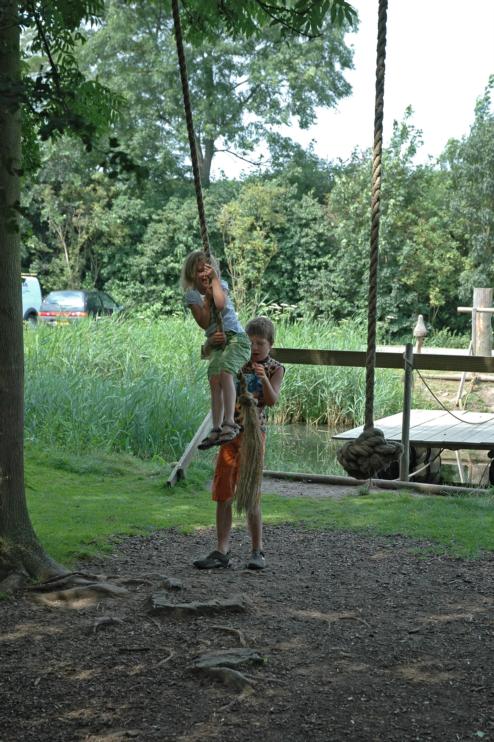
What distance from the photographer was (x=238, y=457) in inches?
188

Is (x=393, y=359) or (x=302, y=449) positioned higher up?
(x=393, y=359)

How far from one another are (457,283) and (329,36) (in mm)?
9145

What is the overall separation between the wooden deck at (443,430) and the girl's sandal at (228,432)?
5470mm

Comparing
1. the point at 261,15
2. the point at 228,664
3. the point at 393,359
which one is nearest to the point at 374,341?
the point at 228,664

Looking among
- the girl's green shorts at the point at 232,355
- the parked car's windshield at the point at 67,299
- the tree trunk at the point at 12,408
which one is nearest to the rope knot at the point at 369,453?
the girl's green shorts at the point at 232,355

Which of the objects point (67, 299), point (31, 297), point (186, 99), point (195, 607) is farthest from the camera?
point (31, 297)

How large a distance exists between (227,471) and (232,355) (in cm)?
58

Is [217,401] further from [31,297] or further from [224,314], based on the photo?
[31,297]

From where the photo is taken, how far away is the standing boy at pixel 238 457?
15.6ft

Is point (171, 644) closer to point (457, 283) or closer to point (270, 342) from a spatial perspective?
point (270, 342)

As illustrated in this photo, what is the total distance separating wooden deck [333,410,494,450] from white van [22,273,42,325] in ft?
45.2

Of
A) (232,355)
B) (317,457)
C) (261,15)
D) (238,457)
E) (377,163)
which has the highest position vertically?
(261,15)

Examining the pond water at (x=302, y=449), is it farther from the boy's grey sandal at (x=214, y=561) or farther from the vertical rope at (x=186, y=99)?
the vertical rope at (x=186, y=99)

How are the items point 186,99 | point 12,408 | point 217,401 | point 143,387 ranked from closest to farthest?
point 186,99, point 12,408, point 217,401, point 143,387
